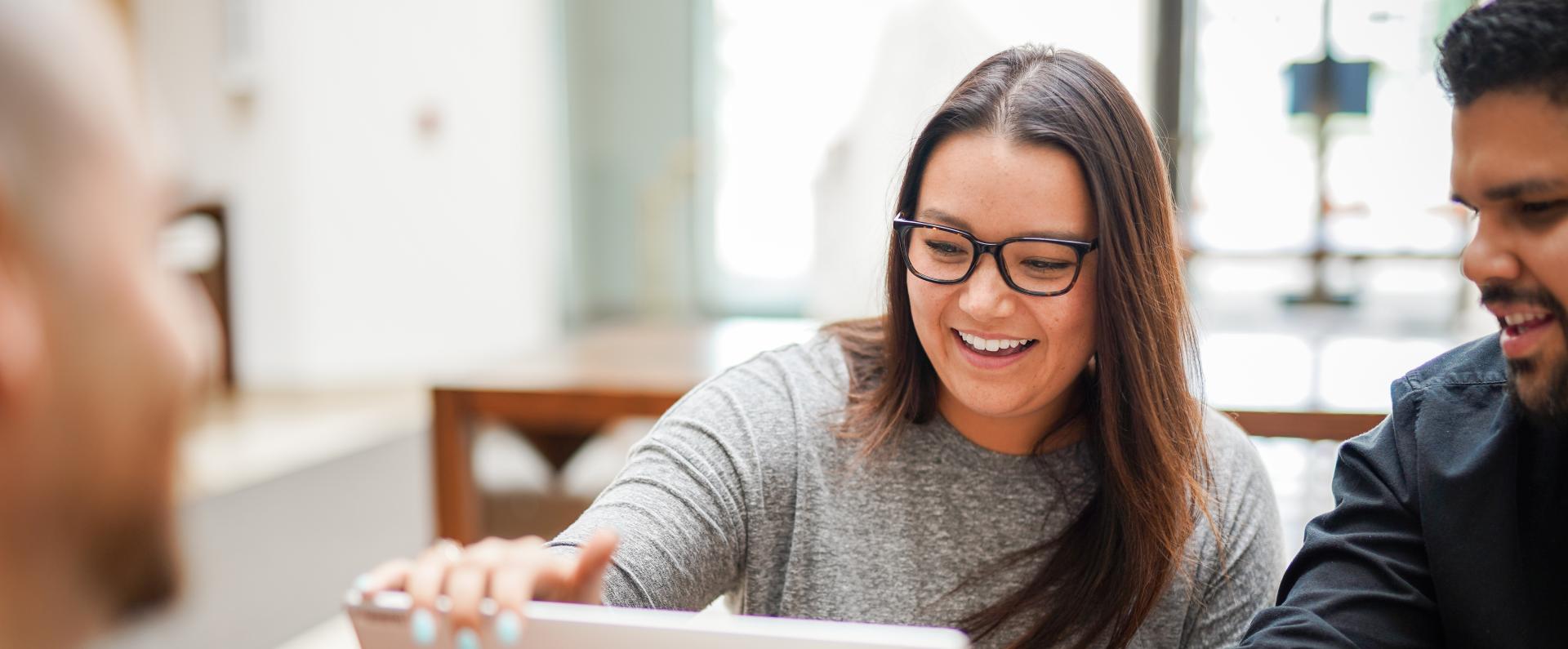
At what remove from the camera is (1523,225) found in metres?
0.81

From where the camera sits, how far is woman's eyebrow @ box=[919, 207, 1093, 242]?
1.04m

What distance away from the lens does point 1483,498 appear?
952 millimetres

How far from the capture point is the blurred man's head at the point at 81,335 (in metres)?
0.20

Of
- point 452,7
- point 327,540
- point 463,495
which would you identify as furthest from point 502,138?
point 463,495

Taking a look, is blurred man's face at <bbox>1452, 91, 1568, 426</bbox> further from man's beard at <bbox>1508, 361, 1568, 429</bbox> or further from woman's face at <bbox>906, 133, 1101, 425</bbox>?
woman's face at <bbox>906, 133, 1101, 425</bbox>

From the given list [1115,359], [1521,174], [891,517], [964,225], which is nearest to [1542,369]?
[1521,174]

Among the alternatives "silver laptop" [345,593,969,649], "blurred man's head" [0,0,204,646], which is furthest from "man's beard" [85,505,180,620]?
"silver laptop" [345,593,969,649]

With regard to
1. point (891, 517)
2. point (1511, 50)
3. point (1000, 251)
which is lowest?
point (891, 517)

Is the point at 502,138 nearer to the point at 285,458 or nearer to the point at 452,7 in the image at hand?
the point at 452,7

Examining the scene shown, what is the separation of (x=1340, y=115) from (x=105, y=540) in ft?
16.1

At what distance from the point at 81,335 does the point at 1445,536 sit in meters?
1.03

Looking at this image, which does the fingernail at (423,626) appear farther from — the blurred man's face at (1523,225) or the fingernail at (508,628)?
the blurred man's face at (1523,225)

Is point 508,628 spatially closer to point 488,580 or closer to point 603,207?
point 488,580

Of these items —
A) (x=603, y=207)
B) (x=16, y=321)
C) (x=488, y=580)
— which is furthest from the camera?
(x=603, y=207)
